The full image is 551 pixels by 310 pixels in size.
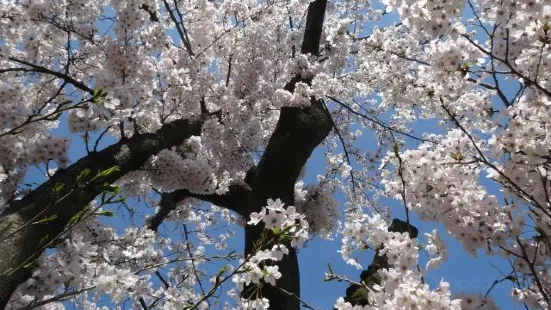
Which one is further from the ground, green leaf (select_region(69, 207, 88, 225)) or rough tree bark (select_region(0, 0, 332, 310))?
rough tree bark (select_region(0, 0, 332, 310))

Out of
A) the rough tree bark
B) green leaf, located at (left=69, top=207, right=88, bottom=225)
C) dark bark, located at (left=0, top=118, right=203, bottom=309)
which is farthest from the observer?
the rough tree bark

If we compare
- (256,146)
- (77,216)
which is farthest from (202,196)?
(77,216)

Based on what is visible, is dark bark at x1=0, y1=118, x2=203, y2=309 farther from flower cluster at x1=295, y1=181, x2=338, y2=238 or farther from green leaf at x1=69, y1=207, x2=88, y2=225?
flower cluster at x1=295, y1=181, x2=338, y2=238

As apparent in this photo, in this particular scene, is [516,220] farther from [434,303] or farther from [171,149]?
[171,149]

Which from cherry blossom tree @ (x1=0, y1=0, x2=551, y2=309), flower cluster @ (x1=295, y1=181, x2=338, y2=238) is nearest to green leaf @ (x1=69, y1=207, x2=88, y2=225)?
cherry blossom tree @ (x1=0, y1=0, x2=551, y2=309)

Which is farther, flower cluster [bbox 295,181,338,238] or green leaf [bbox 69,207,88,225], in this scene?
flower cluster [bbox 295,181,338,238]

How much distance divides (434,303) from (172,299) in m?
1.85

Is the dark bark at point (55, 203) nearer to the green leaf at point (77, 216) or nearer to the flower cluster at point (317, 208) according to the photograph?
the green leaf at point (77, 216)

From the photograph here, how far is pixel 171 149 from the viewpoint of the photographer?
5.09m

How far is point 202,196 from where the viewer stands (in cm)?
587

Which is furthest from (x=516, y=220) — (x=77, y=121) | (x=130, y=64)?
(x=130, y=64)

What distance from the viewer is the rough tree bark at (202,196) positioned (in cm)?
312

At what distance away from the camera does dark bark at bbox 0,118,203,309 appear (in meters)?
2.27

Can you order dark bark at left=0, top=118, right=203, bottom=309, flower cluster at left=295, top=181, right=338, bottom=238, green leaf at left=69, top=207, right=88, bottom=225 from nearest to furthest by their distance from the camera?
green leaf at left=69, top=207, right=88, bottom=225, dark bark at left=0, top=118, right=203, bottom=309, flower cluster at left=295, top=181, right=338, bottom=238
